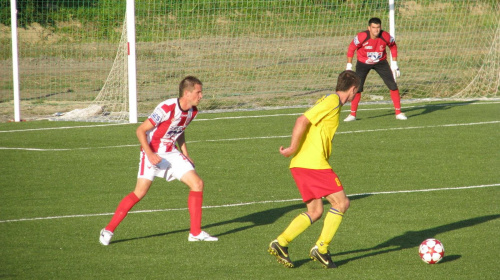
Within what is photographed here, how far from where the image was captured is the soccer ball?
6359 millimetres

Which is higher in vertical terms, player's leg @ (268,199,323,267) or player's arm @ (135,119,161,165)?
player's arm @ (135,119,161,165)

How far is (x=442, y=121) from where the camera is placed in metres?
15.2

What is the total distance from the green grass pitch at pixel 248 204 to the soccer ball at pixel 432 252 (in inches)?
3.3

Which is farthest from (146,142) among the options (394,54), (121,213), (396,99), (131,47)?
(394,54)

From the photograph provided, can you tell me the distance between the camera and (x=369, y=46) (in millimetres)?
14969

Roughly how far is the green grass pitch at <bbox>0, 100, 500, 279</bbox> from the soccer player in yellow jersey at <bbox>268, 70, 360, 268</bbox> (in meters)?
0.25

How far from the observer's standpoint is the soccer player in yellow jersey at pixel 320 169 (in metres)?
6.20

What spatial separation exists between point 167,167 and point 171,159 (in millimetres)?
92

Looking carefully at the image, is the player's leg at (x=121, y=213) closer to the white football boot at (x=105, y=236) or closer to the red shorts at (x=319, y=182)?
the white football boot at (x=105, y=236)

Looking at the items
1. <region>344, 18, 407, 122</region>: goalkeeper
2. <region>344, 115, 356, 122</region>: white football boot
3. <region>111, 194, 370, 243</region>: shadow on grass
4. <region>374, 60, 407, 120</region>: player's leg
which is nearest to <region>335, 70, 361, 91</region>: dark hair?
<region>111, 194, 370, 243</region>: shadow on grass

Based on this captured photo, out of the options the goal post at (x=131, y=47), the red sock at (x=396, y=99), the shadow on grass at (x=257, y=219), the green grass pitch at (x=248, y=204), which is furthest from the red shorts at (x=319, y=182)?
the goal post at (x=131, y=47)

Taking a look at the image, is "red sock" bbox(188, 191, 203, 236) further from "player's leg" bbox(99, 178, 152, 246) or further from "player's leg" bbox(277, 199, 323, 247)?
"player's leg" bbox(277, 199, 323, 247)

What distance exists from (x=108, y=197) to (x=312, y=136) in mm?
3952

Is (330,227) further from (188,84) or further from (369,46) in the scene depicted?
(369,46)
